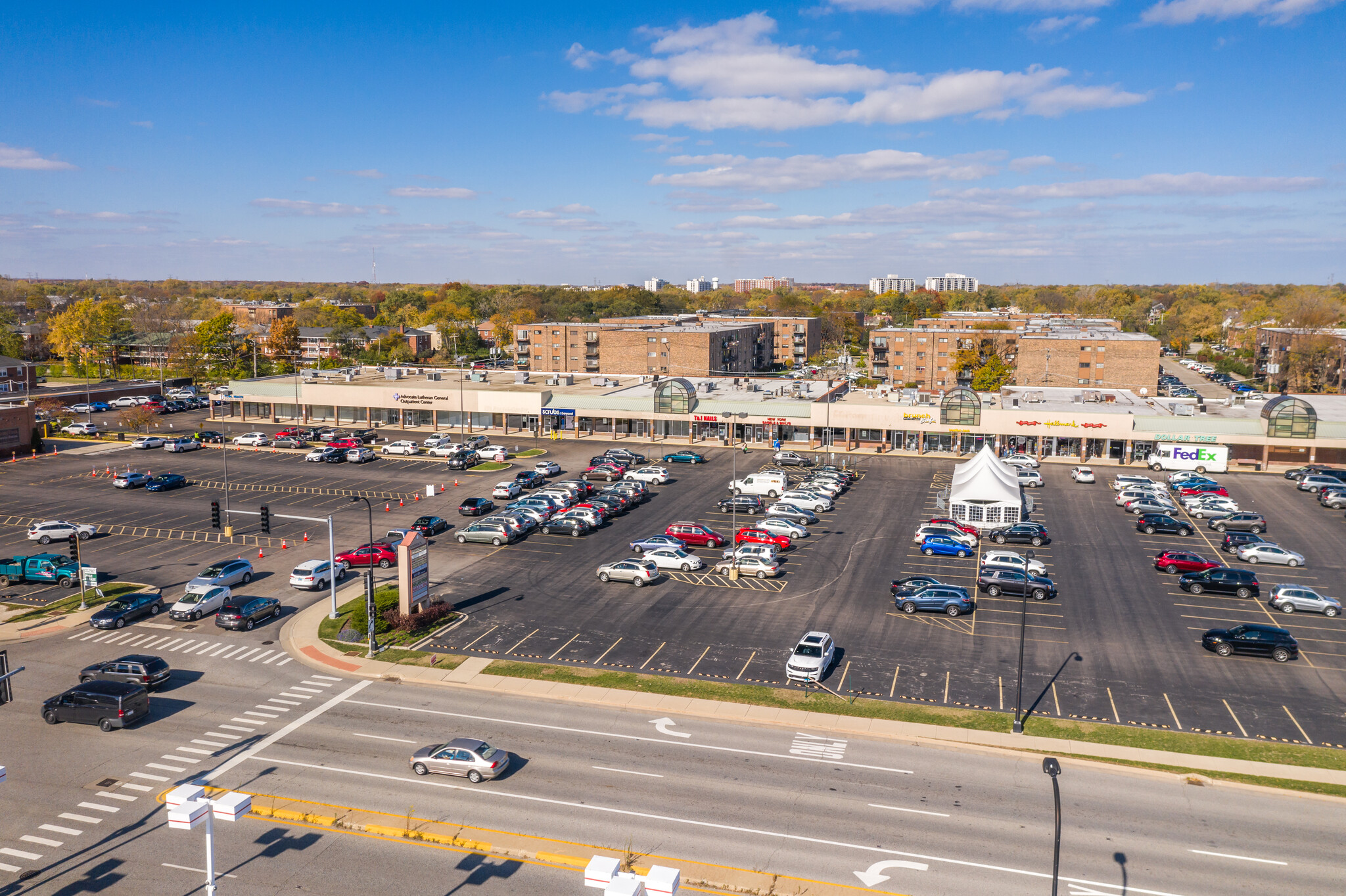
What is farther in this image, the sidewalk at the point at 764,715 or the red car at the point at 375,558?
the red car at the point at 375,558

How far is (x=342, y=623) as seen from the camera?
135 ft

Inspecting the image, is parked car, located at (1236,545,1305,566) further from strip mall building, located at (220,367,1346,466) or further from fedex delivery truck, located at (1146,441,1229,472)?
strip mall building, located at (220,367,1346,466)

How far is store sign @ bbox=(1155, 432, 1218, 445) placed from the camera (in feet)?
249

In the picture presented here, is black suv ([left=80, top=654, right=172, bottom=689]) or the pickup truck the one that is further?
the pickup truck

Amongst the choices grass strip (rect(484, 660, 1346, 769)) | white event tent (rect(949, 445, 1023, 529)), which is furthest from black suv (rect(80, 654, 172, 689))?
white event tent (rect(949, 445, 1023, 529))

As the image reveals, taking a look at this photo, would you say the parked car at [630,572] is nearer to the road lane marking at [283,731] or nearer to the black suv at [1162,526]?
the road lane marking at [283,731]

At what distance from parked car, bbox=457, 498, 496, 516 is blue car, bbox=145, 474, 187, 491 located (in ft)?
86.2

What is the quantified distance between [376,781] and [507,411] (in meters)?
69.1

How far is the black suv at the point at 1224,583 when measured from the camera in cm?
4428

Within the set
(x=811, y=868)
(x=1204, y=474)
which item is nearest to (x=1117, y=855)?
(x=811, y=868)

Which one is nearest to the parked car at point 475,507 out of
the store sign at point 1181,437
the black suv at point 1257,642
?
the black suv at point 1257,642

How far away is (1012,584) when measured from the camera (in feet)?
146

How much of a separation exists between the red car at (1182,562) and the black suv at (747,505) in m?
25.0

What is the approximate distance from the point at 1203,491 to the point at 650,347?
Result: 6789 cm
